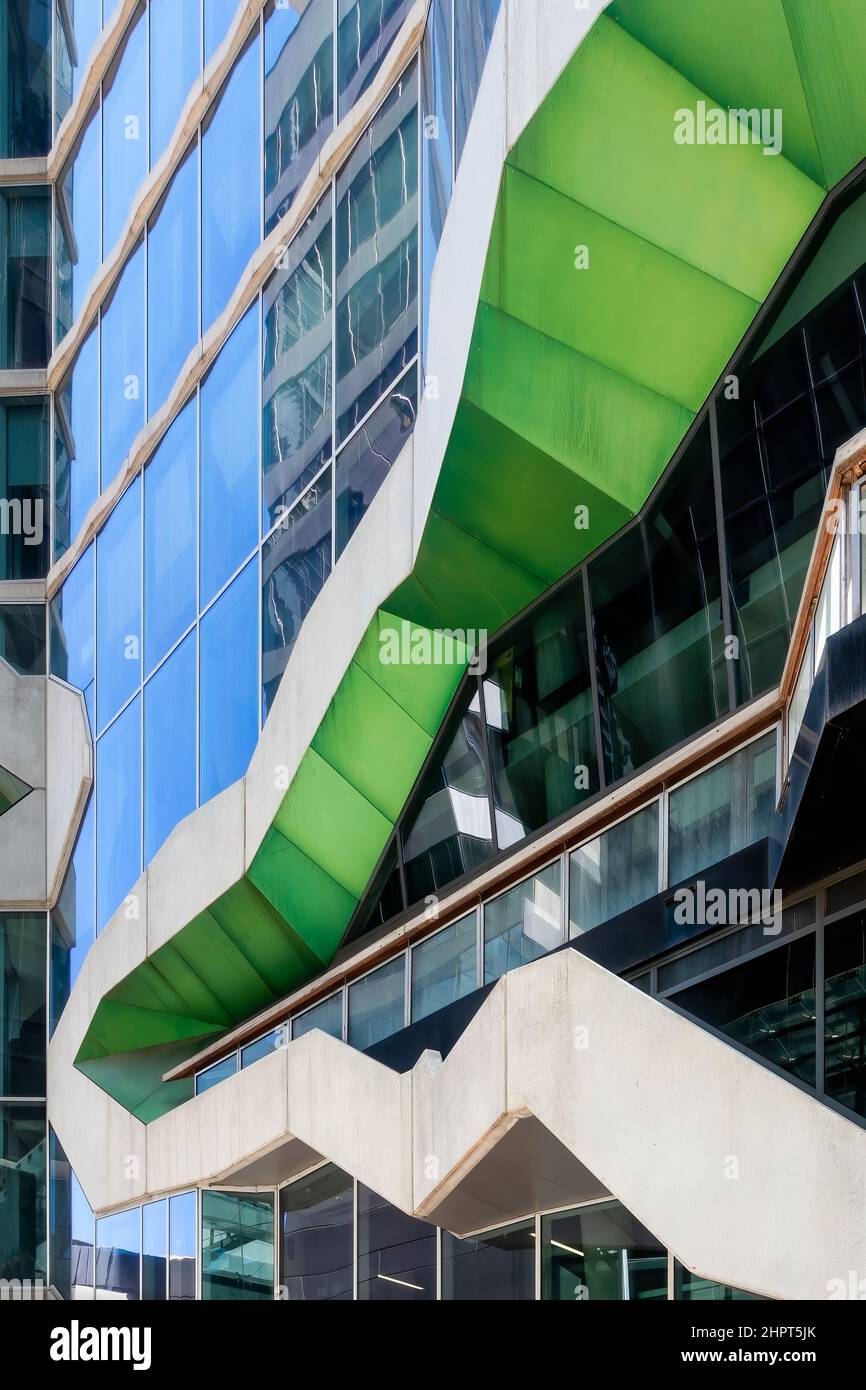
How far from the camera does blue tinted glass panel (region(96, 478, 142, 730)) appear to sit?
969 inches

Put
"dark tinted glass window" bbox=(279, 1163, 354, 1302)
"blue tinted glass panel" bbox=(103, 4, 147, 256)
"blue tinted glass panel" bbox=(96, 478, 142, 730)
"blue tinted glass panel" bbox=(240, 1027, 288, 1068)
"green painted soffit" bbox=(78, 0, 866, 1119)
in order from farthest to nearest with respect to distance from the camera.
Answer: "blue tinted glass panel" bbox=(103, 4, 147, 256), "blue tinted glass panel" bbox=(96, 478, 142, 730), "blue tinted glass panel" bbox=(240, 1027, 288, 1068), "dark tinted glass window" bbox=(279, 1163, 354, 1302), "green painted soffit" bbox=(78, 0, 866, 1119)

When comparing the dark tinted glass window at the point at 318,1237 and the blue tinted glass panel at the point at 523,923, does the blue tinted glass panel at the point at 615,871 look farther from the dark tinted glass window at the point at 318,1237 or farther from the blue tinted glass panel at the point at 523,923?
the dark tinted glass window at the point at 318,1237

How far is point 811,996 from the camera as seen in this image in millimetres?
11242

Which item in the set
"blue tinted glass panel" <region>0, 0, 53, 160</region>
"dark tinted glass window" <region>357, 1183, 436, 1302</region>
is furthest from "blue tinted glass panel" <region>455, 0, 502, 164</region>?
"blue tinted glass panel" <region>0, 0, 53, 160</region>

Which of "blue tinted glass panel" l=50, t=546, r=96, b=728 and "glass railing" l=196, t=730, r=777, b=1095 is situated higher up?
"blue tinted glass panel" l=50, t=546, r=96, b=728

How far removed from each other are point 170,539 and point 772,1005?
13.4 metres

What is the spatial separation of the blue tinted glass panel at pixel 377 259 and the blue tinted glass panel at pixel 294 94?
1.06 m

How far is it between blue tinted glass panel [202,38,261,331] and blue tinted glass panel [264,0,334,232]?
409 mm

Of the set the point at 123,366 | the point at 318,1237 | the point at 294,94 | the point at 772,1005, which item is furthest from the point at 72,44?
the point at 772,1005

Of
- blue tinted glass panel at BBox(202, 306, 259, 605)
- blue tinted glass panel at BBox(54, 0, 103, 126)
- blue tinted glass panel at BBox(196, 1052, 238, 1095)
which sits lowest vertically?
blue tinted glass panel at BBox(196, 1052, 238, 1095)

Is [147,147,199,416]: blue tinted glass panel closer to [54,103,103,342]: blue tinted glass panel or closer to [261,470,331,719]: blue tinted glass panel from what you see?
[54,103,103,342]: blue tinted glass panel

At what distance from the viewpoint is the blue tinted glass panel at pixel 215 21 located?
21.6 meters

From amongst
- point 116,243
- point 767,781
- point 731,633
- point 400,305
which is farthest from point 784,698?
point 116,243

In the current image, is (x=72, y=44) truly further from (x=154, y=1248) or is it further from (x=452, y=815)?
(x=154, y=1248)
